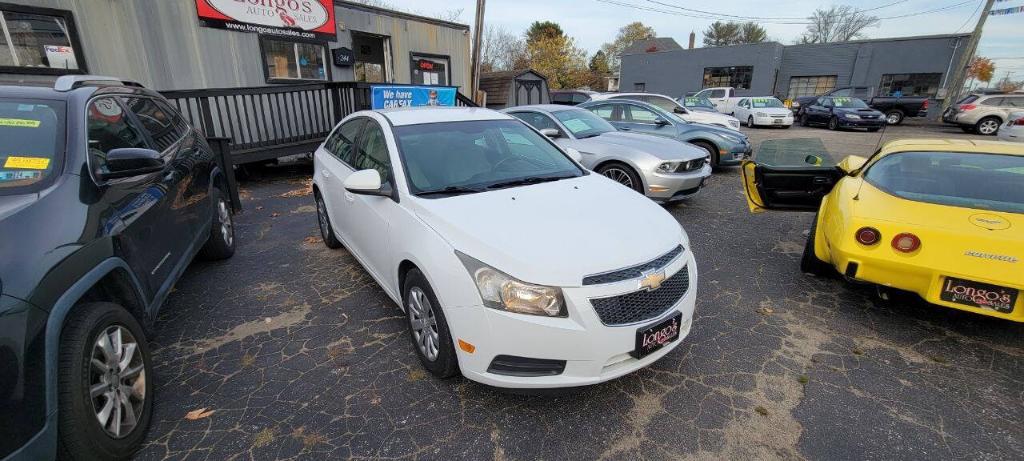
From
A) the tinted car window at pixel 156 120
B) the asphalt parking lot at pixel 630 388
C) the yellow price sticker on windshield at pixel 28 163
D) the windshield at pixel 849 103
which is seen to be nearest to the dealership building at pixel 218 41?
the tinted car window at pixel 156 120

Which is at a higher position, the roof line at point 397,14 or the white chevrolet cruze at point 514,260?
the roof line at point 397,14

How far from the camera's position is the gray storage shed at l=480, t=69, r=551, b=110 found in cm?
1727

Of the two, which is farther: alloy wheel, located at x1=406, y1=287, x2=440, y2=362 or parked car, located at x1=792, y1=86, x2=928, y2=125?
parked car, located at x1=792, y1=86, x2=928, y2=125

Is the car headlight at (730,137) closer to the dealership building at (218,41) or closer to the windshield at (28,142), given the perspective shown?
the dealership building at (218,41)

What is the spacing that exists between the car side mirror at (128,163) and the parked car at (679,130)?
7063mm

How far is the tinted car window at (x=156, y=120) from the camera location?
11.5 feet

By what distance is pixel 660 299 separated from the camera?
235 centimetres

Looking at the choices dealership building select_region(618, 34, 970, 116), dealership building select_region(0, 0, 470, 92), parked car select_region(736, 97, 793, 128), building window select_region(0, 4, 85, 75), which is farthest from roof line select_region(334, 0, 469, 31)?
dealership building select_region(618, 34, 970, 116)

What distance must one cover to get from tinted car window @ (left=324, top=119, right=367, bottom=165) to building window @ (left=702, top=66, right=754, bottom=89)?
105ft

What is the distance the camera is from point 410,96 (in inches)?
399

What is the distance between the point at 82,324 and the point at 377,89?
8.12 m

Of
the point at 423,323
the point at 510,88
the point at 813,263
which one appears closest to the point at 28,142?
the point at 423,323

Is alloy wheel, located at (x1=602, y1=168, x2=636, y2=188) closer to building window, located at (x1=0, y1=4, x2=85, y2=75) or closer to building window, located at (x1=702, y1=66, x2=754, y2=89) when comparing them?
building window, located at (x1=0, y1=4, x2=85, y2=75)

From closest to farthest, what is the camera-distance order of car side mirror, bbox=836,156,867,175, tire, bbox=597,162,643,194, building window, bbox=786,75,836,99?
car side mirror, bbox=836,156,867,175 < tire, bbox=597,162,643,194 < building window, bbox=786,75,836,99
